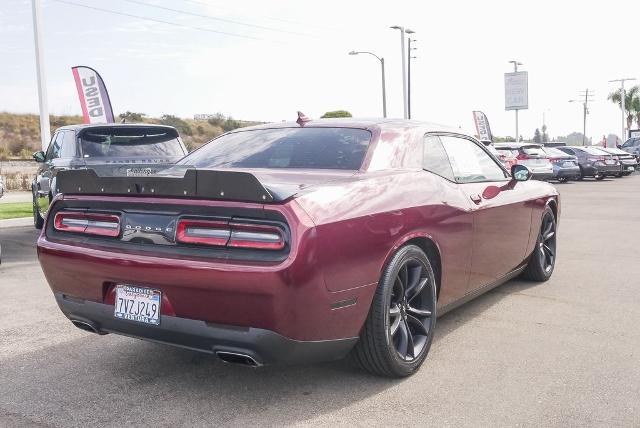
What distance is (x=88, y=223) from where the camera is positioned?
353 cm

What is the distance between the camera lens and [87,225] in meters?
3.53

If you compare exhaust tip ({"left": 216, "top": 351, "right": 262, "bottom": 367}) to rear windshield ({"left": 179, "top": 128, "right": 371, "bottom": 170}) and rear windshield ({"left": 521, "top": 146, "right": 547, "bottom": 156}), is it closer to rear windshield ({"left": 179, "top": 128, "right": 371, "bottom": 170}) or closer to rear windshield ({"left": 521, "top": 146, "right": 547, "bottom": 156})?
rear windshield ({"left": 179, "top": 128, "right": 371, "bottom": 170})

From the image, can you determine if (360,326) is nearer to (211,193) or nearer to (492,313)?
(211,193)

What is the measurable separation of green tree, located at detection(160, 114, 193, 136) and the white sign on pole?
105 ft

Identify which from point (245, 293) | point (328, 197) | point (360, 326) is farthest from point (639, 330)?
point (245, 293)

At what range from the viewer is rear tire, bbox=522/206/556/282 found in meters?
5.94

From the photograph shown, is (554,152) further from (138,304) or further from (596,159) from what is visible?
(138,304)

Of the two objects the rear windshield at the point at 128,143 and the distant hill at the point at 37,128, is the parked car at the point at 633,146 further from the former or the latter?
the rear windshield at the point at 128,143

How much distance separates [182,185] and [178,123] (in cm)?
6955

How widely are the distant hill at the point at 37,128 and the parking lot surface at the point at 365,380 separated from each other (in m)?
35.4

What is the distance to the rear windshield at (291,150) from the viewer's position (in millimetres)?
3881

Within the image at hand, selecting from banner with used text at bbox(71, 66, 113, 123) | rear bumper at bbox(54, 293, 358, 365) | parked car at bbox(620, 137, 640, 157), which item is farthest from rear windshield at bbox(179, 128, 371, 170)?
parked car at bbox(620, 137, 640, 157)

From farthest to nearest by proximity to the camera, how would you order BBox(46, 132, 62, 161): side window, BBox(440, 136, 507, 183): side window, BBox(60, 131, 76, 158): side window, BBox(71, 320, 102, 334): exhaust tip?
BBox(46, 132, 62, 161): side window → BBox(60, 131, 76, 158): side window → BBox(440, 136, 507, 183): side window → BBox(71, 320, 102, 334): exhaust tip

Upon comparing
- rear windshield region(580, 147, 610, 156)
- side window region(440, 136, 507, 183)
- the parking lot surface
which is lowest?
the parking lot surface
